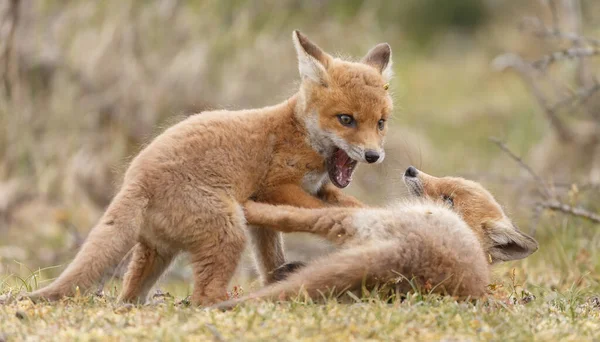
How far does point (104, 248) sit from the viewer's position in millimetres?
4832

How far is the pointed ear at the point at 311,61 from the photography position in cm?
611

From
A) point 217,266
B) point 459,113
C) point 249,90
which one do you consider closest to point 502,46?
point 459,113

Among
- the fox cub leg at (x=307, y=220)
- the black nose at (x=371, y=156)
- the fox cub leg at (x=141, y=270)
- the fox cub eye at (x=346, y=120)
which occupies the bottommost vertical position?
the fox cub leg at (x=141, y=270)

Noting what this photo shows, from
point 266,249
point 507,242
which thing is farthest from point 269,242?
point 507,242

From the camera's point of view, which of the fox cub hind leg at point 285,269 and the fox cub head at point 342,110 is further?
the fox cub head at point 342,110

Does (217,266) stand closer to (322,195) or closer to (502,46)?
(322,195)

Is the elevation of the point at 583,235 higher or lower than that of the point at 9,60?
lower

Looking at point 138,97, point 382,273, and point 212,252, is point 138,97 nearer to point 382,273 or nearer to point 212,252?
point 212,252

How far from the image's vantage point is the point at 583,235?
8.33 meters

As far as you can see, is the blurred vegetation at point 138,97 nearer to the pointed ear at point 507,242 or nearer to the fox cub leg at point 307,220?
A: the pointed ear at point 507,242

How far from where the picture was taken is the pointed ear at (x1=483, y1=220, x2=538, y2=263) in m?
5.88

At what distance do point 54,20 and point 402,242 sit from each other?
23.4ft

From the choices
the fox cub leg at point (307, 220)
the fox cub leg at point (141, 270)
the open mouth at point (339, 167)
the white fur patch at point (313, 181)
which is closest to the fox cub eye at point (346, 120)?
the open mouth at point (339, 167)

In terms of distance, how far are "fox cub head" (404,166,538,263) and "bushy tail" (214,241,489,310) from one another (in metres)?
0.86
